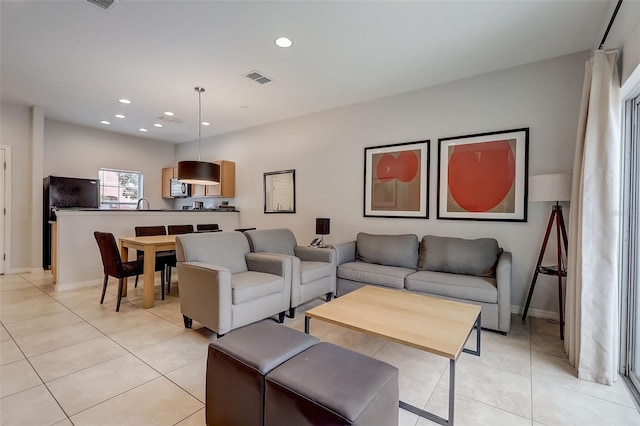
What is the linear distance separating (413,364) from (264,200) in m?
4.18

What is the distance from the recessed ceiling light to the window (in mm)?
5504

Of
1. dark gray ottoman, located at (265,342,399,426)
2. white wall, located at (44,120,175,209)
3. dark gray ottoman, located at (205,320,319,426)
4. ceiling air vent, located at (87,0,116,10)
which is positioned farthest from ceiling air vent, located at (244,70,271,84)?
white wall, located at (44,120,175,209)

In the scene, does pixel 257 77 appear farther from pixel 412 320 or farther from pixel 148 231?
pixel 412 320

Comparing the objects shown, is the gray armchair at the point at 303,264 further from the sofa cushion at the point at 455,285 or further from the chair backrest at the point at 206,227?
the chair backrest at the point at 206,227

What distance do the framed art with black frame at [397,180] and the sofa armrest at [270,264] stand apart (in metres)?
1.75

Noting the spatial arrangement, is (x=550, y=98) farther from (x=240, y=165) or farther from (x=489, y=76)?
(x=240, y=165)

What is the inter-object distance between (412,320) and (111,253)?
10.7ft

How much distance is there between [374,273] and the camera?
11.2 feet

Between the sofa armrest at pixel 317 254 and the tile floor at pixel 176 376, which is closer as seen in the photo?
the tile floor at pixel 176 376

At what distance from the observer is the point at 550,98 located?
3.10 metres

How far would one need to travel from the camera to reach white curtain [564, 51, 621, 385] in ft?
6.55

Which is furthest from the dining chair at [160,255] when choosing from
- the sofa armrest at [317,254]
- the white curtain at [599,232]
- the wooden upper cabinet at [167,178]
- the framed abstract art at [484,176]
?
the white curtain at [599,232]

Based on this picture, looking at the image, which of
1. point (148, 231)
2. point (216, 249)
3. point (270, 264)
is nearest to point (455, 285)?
point (270, 264)

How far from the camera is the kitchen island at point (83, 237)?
402 cm
